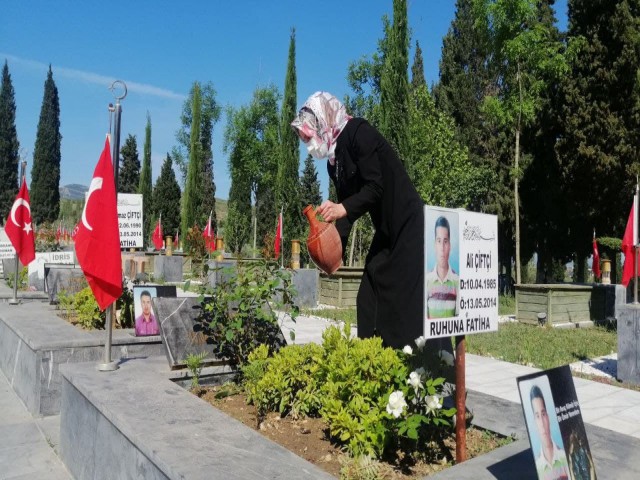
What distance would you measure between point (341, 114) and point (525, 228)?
1937 centimetres

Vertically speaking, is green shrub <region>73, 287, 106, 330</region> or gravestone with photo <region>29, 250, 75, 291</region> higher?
gravestone with photo <region>29, 250, 75, 291</region>

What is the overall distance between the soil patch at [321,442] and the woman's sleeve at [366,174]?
1214mm

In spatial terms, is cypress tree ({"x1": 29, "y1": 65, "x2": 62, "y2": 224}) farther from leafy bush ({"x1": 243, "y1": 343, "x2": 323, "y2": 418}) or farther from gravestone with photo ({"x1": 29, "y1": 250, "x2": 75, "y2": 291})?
leafy bush ({"x1": 243, "y1": 343, "x2": 323, "y2": 418})

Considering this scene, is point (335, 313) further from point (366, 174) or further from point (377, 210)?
point (366, 174)

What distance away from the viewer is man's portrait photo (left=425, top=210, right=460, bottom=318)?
88.0 inches

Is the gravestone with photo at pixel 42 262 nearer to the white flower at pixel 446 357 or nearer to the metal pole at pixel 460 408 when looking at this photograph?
the white flower at pixel 446 357

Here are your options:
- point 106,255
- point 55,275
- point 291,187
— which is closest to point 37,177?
point 291,187

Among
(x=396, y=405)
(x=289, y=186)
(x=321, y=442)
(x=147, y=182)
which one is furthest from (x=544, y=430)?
(x=147, y=182)

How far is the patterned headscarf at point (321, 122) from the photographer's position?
3.20 metres

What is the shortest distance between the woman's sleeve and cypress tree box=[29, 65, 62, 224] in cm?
5218

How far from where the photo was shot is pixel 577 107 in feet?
57.1

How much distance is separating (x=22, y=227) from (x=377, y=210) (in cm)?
689

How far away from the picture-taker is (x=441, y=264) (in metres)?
2.29

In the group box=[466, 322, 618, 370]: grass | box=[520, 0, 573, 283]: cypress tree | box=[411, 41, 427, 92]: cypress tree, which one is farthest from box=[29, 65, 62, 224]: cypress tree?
box=[466, 322, 618, 370]: grass
